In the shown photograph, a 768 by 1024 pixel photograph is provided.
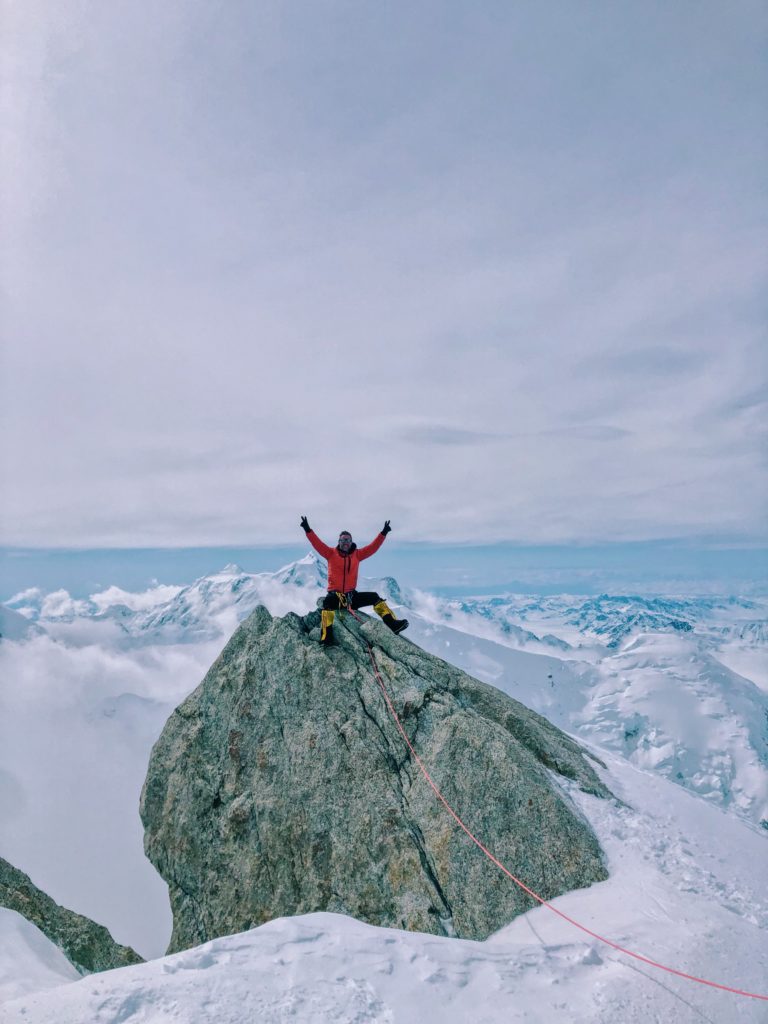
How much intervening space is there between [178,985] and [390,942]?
3.68m

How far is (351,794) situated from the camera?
18.0 m

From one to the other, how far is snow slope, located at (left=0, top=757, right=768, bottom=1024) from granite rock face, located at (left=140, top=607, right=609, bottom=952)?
2.45m

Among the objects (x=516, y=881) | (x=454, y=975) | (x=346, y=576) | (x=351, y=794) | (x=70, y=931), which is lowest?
(x=70, y=931)

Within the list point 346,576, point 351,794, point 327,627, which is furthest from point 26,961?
point 346,576

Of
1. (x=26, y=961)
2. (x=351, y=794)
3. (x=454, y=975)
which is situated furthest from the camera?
(x=351, y=794)

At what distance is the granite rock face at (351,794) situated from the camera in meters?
15.3

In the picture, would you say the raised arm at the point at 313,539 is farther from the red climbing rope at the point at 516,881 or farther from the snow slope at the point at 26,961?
the snow slope at the point at 26,961

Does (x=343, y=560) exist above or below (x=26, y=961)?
above

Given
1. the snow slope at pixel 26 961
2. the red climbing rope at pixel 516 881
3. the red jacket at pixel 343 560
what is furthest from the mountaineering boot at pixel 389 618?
the snow slope at pixel 26 961

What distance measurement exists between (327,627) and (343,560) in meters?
2.88

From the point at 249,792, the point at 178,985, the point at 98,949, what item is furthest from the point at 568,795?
the point at 98,949

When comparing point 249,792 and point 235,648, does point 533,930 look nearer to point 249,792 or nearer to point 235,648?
point 249,792

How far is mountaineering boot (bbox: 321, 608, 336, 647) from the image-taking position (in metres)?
22.0

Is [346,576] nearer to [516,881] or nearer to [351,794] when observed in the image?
[351,794]
